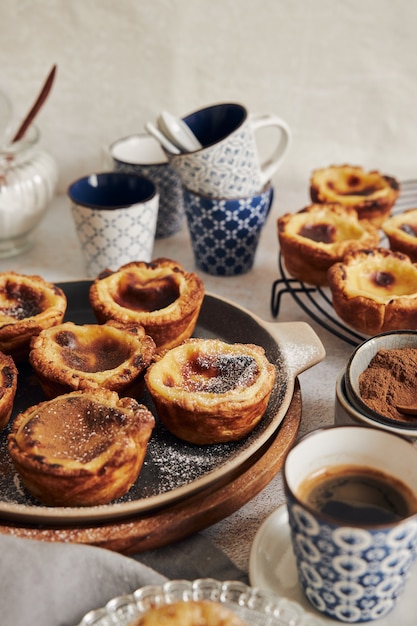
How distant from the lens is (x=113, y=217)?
185cm

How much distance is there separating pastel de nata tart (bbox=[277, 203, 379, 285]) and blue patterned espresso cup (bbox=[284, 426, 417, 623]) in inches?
30.3

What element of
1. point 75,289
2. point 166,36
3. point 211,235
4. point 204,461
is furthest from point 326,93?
point 204,461

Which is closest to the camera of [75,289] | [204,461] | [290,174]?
[204,461]

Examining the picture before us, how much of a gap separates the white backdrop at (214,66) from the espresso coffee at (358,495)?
1456 mm

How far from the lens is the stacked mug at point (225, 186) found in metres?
1.85

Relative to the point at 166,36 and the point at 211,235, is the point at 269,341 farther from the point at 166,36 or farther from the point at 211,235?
the point at 166,36

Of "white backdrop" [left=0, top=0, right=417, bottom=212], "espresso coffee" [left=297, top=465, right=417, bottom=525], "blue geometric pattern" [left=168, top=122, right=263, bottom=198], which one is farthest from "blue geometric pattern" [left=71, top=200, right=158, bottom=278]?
"espresso coffee" [left=297, top=465, right=417, bottom=525]

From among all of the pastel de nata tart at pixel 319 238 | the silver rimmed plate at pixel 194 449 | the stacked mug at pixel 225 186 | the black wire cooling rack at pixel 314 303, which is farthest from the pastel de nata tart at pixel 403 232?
the silver rimmed plate at pixel 194 449

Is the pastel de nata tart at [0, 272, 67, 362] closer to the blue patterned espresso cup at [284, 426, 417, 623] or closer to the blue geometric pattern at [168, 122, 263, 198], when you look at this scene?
the blue geometric pattern at [168, 122, 263, 198]

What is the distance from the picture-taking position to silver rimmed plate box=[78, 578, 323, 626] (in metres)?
0.94

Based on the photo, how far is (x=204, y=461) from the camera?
1.28 meters

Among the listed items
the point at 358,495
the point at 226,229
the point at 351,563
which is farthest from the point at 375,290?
the point at 351,563

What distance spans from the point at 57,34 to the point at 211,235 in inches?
32.6

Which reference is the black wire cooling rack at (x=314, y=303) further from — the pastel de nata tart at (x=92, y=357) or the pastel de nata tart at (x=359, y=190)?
the pastel de nata tart at (x=92, y=357)
